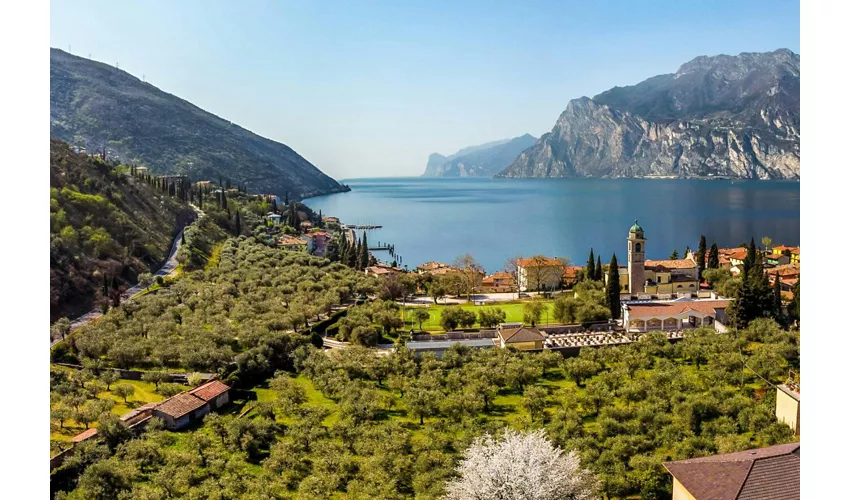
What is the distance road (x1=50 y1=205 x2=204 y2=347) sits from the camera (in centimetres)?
2042

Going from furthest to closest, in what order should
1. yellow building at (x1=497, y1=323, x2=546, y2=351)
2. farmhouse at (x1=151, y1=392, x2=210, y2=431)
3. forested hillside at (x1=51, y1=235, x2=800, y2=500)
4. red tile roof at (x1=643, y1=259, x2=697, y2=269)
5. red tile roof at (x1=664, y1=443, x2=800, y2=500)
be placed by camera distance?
red tile roof at (x1=643, y1=259, x2=697, y2=269)
yellow building at (x1=497, y1=323, x2=546, y2=351)
farmhouse at (x1=151, y1=392, x2=210, y2=431)
forested hillside at (x1=51, y1=235, x2=800, y2=500)
red tile roof at (x1=664, y1=443, x2=800, y2=500)

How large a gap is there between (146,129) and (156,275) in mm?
69690

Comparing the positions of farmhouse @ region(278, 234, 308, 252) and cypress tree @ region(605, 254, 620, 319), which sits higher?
farmhouse @ region(278, 234, 308, 252)

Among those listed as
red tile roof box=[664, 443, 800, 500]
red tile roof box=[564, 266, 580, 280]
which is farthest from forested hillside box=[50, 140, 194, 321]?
red tile roof box=[564, 266, 580, 280]

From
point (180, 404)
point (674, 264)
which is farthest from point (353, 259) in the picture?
point (180, 404)

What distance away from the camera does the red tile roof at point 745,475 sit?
6820 mm

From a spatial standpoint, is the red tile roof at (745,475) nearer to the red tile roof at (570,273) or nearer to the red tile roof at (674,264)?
the red tile roof at (674,264)

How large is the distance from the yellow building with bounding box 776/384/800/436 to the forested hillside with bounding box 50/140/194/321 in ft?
70.7

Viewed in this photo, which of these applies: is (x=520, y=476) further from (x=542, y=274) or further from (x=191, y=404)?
(x=542, y=274)

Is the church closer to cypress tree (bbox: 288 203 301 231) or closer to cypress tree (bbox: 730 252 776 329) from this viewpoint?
→ cypress tree (bbox: 730 252 776 329)

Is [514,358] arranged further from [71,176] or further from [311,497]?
[71,176]

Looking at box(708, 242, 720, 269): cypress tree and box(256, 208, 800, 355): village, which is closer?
box(256, 208, 800, 355): village

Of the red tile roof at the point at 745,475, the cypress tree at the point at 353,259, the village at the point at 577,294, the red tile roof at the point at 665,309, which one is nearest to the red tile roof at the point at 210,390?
the village at the point at 577,294

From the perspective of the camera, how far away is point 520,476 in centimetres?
740
